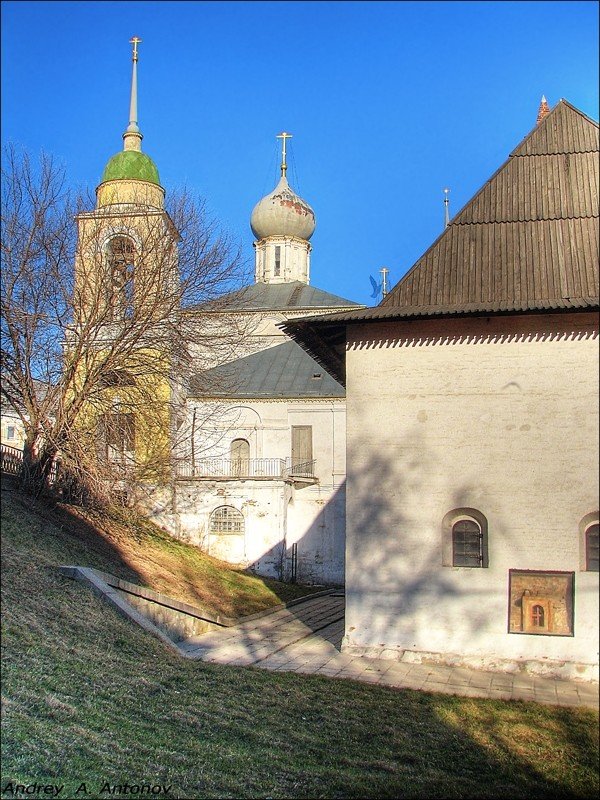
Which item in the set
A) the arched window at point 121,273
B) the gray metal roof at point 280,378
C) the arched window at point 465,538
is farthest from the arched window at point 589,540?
the gray metal roof at point 280,378

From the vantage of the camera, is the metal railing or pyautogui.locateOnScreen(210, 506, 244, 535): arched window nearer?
the metal railing

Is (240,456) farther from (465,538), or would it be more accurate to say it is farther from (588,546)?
(588,546)

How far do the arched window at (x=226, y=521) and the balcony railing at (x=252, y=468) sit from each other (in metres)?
1.53

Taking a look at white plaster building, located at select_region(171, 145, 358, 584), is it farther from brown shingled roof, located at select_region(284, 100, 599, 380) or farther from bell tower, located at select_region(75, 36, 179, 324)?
brown shingled roof, located at select_region(284, 100, 599, 380)

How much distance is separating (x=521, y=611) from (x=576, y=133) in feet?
3.28

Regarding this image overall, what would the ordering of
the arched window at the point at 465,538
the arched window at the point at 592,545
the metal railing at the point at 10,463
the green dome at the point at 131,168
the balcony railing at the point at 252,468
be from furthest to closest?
the balcony railing at the point at 252,468, the green dome at the point at 131,168, the metal railing at the point at 10,463, the arched window at the point at 465,538, the arched window at the point at 592,545

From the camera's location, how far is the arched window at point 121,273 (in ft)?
71.8

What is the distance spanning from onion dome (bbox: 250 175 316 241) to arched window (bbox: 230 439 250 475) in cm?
1829

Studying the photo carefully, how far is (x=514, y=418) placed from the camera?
1.39m

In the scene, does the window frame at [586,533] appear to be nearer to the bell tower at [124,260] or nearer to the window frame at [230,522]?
the bell tower at [124,260]

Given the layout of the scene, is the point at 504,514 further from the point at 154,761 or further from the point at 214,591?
the point at 214,591

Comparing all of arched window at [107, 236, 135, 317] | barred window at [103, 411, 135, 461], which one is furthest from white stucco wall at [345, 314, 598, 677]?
arched window at [107, 236, 135, 317]

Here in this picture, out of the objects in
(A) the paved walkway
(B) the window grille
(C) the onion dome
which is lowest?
(A) the paved walkway

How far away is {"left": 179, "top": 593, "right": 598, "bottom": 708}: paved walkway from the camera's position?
1.62 metres
